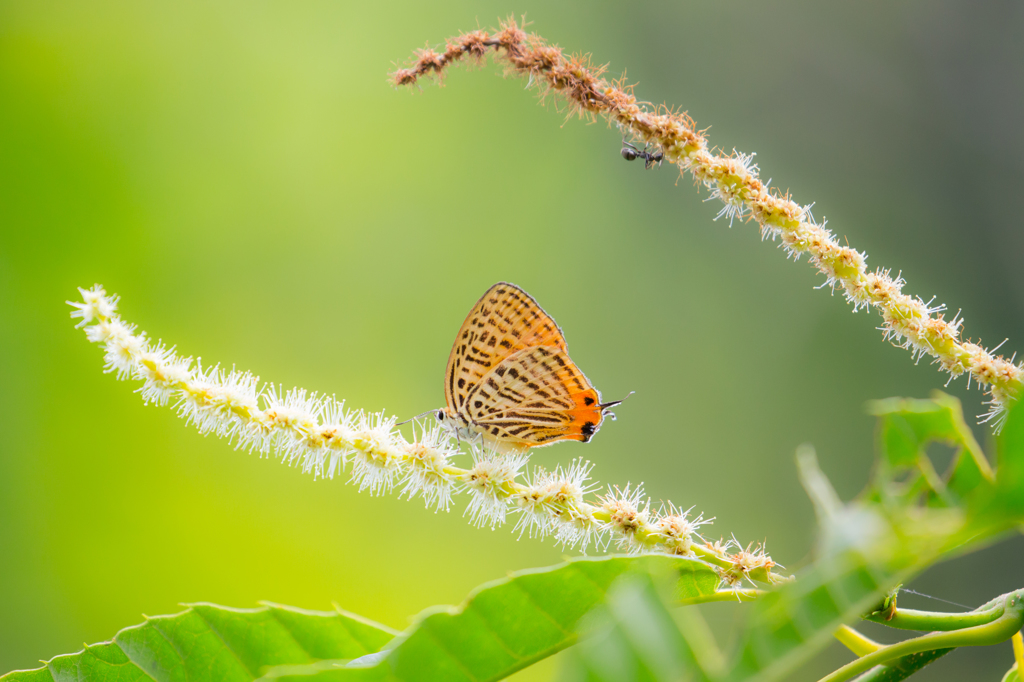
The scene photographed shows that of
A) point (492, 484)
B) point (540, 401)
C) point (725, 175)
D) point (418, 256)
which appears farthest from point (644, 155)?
point (418, 256)

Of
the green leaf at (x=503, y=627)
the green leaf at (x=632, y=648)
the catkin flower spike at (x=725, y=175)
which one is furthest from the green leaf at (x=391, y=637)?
the catkin flower spike at (x=725, y=175)

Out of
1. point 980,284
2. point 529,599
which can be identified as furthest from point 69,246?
point 980,284

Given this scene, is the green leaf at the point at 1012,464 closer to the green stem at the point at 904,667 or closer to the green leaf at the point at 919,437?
the green leaf at the point at 919,437

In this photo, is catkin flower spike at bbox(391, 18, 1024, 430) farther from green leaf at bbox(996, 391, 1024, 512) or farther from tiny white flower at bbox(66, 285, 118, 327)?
tiny white flower at bbox(66, 285, 118, 327)

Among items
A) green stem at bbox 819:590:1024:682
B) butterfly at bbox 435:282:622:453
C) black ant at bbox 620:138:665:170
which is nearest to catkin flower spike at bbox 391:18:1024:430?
black ant at bbox 620:138:665:170

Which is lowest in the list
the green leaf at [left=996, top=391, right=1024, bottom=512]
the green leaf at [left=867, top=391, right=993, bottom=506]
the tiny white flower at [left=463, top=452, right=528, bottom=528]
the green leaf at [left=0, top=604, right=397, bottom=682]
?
the green leaf at [left=996, top=391, right=1024, bottom=512]
